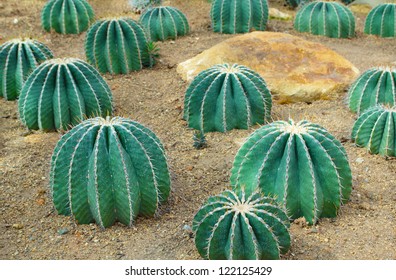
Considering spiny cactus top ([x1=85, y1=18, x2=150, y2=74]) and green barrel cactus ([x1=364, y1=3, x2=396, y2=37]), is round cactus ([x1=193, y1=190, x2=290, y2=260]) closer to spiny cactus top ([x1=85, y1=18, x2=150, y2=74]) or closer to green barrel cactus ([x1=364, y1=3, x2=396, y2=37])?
spiny cactus top ([x1=85, y1=18, x2=150, y2=74])

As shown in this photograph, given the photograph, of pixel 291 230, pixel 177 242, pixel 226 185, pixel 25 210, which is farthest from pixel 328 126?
pixel 25 210

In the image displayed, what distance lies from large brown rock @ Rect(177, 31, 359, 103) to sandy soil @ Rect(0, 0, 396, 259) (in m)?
0.18

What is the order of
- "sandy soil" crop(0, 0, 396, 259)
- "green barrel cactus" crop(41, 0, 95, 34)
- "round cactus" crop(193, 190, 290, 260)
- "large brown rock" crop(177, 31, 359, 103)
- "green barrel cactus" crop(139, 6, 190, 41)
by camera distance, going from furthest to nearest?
1. "green barrel cactus" crop(41, 0, 95, 34)
2. "green barrel cactus" crop(139, 6, 190, 41)
3. "large brown rock" crop(177, 31, 359, 103)
4. "sandy soil" crop(0, 0, 396, 259)
5. "round cactus" crop(193, 190, 290, 260)

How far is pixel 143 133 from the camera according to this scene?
5211mm

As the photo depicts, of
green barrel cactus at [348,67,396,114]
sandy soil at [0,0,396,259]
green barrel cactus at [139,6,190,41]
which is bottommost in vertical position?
sandy soil at [0,0,396,259]

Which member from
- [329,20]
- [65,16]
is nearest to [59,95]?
[65,16]

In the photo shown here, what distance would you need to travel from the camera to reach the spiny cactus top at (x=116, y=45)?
8.34m

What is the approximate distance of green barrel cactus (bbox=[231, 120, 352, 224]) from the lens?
5.03 metres

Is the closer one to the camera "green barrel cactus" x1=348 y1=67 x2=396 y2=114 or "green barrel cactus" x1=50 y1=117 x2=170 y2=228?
"green barrel cactus" x1=50 y1=117 x2=170 y2=228

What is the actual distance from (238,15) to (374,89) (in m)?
3.52

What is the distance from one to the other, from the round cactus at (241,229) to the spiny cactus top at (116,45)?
427cm

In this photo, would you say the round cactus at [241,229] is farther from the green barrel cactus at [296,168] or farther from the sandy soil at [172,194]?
the green barrel cactus at [296,168]

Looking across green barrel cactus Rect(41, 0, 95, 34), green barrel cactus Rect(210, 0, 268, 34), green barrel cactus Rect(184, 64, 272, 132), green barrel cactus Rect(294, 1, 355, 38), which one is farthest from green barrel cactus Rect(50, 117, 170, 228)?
green barrel cactus Rect(294, 1, 355, 38)

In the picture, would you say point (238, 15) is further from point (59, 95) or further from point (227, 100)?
point (59, 95)
